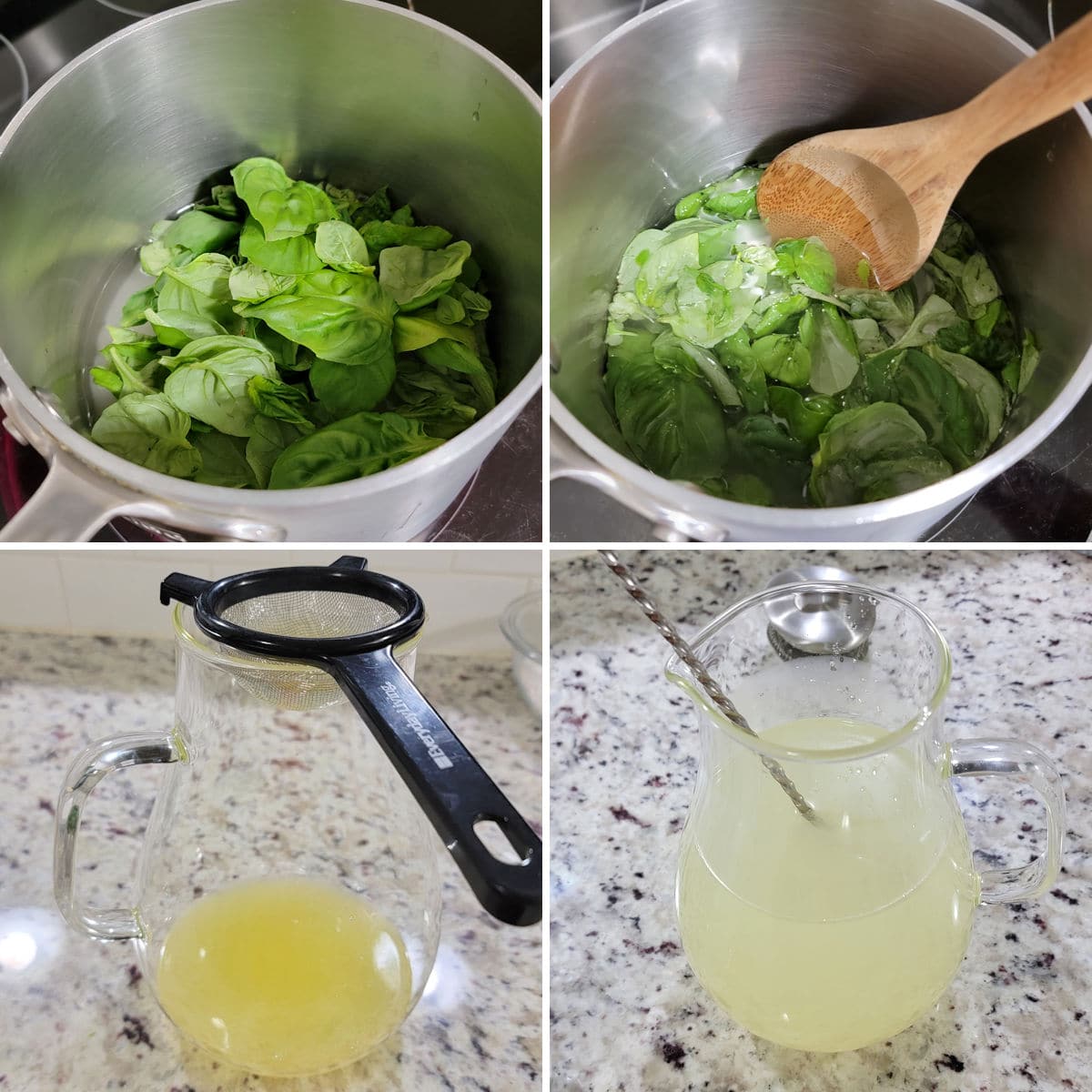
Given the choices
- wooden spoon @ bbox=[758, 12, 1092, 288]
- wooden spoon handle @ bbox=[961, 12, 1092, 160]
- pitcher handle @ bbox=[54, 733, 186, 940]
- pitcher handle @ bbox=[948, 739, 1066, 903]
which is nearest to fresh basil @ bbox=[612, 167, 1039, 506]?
wooden spoon @ bbox=[758, 12, 1092, 288]

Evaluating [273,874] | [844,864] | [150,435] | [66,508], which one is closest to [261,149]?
[150,435]

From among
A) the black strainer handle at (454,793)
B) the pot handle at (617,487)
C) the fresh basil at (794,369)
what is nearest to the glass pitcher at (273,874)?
the black strainer handle at (454,793)

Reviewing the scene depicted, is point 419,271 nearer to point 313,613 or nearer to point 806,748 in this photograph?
point 313,613

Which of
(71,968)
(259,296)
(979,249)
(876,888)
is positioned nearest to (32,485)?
(259,296)

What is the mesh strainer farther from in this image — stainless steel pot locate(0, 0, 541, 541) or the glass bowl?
the glass bowl

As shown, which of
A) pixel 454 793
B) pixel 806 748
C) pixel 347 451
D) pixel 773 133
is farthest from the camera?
pixel 773 133

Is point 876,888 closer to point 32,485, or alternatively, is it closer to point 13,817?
point 13,817
